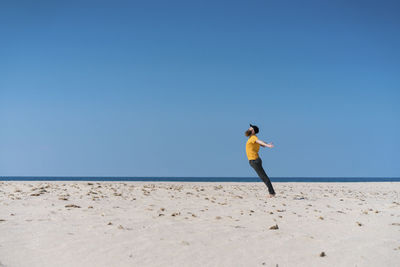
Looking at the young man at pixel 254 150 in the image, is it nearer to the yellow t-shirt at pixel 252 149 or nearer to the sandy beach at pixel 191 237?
the yellow t-shirt at pixel 252 149

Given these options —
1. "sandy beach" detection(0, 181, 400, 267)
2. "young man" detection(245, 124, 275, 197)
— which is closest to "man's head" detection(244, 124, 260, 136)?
"young man" detection(245, 124, 275, 197)

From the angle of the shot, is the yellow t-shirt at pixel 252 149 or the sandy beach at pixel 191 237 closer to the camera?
the sandy beach at pixel 191 237

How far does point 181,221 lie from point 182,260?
2.40m

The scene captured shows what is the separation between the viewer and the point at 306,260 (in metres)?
4.33

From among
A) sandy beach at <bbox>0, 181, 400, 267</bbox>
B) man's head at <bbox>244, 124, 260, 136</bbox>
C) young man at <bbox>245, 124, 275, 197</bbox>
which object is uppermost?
man's head at <bbox>244, 124, 260, 136</bbox>

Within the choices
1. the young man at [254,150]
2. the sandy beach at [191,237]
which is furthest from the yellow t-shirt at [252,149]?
the sandy beach at [191,237]

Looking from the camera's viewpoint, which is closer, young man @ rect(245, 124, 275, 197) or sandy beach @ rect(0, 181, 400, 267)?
sandy beach @ rect(0, 181, 400, 267)

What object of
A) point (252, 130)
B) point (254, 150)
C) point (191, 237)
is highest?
point (252, 130)

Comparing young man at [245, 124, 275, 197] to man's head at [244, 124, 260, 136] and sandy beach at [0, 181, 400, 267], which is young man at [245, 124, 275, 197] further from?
sandy beach at [0, 181, 400, 267]

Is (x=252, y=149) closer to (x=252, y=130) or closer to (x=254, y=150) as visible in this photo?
(x=254, y=150)

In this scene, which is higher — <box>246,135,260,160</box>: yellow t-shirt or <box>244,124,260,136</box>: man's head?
<box>244,124,260,136</box>: man's head

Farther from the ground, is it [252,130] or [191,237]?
[252,130]


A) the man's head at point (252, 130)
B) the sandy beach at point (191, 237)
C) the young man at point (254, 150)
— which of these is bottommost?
the sandy beach at point (191, 237)

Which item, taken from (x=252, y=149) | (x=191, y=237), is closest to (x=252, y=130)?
(x=252, y=149)
